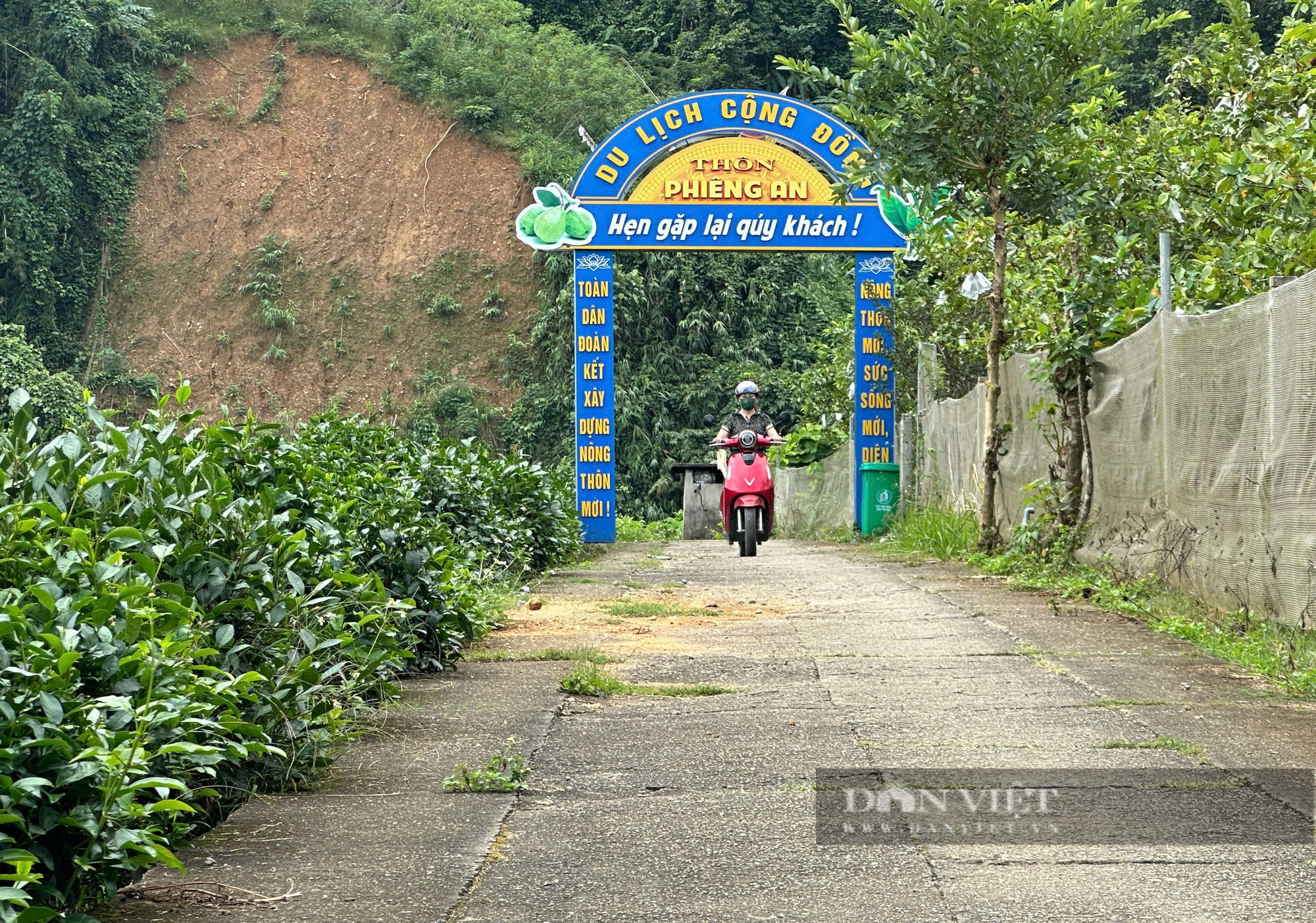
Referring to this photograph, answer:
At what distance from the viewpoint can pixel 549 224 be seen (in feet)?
59.6

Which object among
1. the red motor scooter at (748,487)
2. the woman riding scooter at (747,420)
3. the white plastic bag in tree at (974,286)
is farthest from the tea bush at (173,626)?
the white plastic bag in tree at (974,286)

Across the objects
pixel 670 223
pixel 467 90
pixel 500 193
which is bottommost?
pixel 670 223

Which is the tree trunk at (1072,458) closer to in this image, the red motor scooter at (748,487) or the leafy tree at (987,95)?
the leafy tree at (987,95)

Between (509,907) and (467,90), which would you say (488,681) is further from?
(467,90)

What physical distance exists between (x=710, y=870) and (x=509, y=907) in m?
0.48

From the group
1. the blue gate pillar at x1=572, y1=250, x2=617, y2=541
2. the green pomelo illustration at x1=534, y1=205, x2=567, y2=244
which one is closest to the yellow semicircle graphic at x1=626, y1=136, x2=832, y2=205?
the green pomelo illustration at x1=534, y1=205, x2=567, y2=244

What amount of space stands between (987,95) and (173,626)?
10.00m

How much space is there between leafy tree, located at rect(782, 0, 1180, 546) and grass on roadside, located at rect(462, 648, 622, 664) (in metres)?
6.66

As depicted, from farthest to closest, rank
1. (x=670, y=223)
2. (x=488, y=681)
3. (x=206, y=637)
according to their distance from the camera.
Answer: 1. (x=670, y=223)
2. (x=488, y=681)
3. (x=206, y=637)

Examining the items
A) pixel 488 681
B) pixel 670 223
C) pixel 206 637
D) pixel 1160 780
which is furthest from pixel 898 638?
pixel 670 223

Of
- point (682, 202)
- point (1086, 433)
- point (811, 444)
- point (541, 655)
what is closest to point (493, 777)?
point (541, 655)

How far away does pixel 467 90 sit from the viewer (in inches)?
1591

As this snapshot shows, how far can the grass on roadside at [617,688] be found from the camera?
566 centimetres

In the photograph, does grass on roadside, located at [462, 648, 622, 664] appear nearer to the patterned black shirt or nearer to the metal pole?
the metal pole
